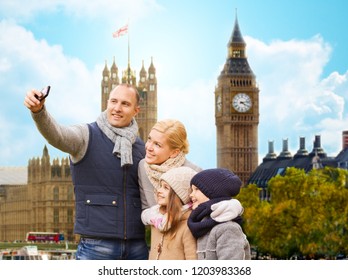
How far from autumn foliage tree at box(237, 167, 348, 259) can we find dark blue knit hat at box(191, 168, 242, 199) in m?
27.0

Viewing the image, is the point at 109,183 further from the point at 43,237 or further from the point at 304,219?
the point at 43,237

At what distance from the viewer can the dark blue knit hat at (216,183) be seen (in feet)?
20.3

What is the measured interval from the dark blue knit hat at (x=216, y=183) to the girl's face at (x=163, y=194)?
17 centimetres

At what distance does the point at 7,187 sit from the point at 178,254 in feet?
309

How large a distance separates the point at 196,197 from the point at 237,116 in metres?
92.8

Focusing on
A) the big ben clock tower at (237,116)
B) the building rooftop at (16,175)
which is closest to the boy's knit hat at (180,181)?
the big ben clock tower at (237,116)

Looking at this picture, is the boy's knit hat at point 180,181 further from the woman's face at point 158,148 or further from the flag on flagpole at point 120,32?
the flag on flagpole at point 120,32

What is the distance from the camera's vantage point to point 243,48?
102625mm

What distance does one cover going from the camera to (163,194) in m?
6.32

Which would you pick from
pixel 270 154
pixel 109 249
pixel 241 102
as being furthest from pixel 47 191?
pixel 109 249

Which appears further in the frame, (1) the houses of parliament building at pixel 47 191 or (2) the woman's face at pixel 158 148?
(1) the houses of parliament building at pixel 47 191

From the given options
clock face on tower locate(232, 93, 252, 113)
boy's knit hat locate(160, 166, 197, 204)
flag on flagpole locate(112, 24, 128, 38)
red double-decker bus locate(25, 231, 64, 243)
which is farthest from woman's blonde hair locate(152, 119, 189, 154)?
clock face on tower locate(232, 93, 252, 113)
